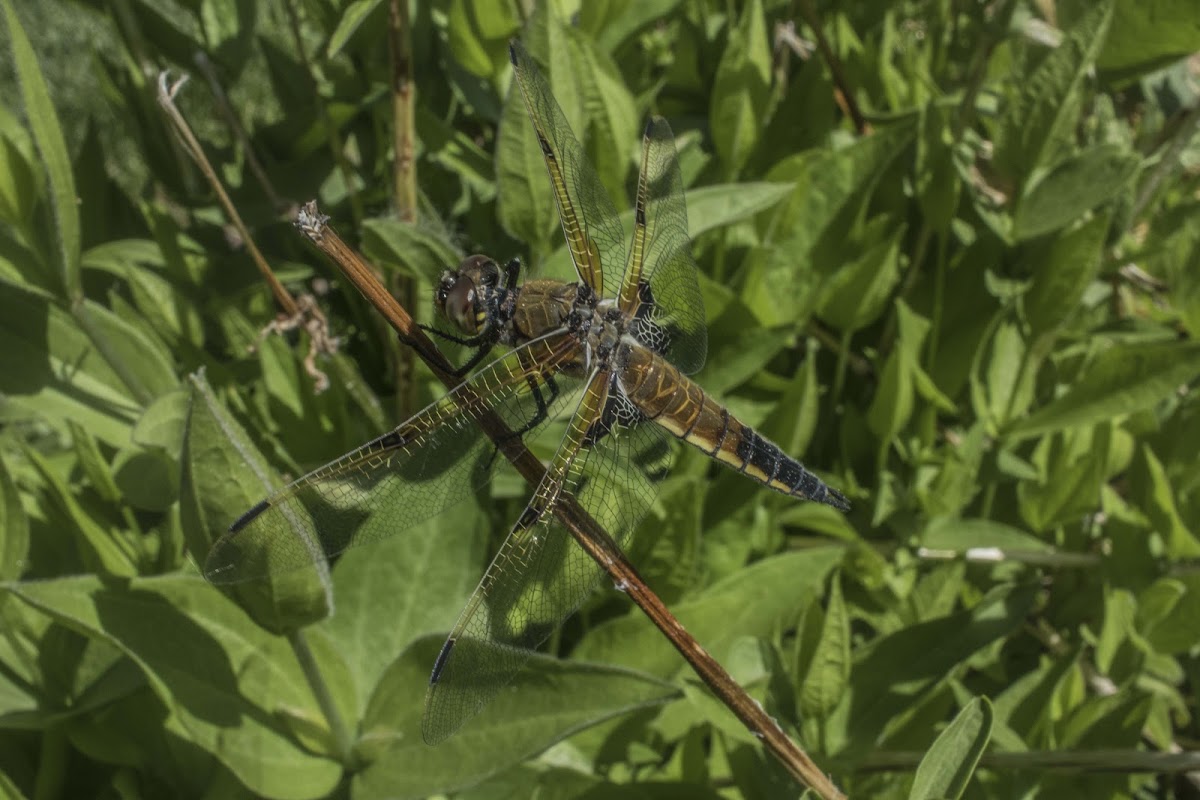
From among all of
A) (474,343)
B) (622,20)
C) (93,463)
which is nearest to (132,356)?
(93,463)

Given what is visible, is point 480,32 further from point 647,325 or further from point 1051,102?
point 1051,102

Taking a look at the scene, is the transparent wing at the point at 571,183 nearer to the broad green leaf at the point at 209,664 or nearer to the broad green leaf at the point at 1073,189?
the broad green leaf at the point at 209,664

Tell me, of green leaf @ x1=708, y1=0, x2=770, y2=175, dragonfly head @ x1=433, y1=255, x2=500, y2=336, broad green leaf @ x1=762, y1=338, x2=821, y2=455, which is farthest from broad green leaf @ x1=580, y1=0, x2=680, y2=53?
dragonfly head @ x1=433, y1=255, x2=500, y2=336

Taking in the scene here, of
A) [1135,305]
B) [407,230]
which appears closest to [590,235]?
[407,230]

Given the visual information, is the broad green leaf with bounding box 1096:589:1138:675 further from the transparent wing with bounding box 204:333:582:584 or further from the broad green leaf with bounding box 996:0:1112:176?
the transparent wing with bounding box 204:333:582:584

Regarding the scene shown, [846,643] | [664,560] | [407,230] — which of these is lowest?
[846,643]

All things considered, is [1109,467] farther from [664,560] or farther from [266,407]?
[266,407]

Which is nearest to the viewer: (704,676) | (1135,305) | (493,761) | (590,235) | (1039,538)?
(704,676)
